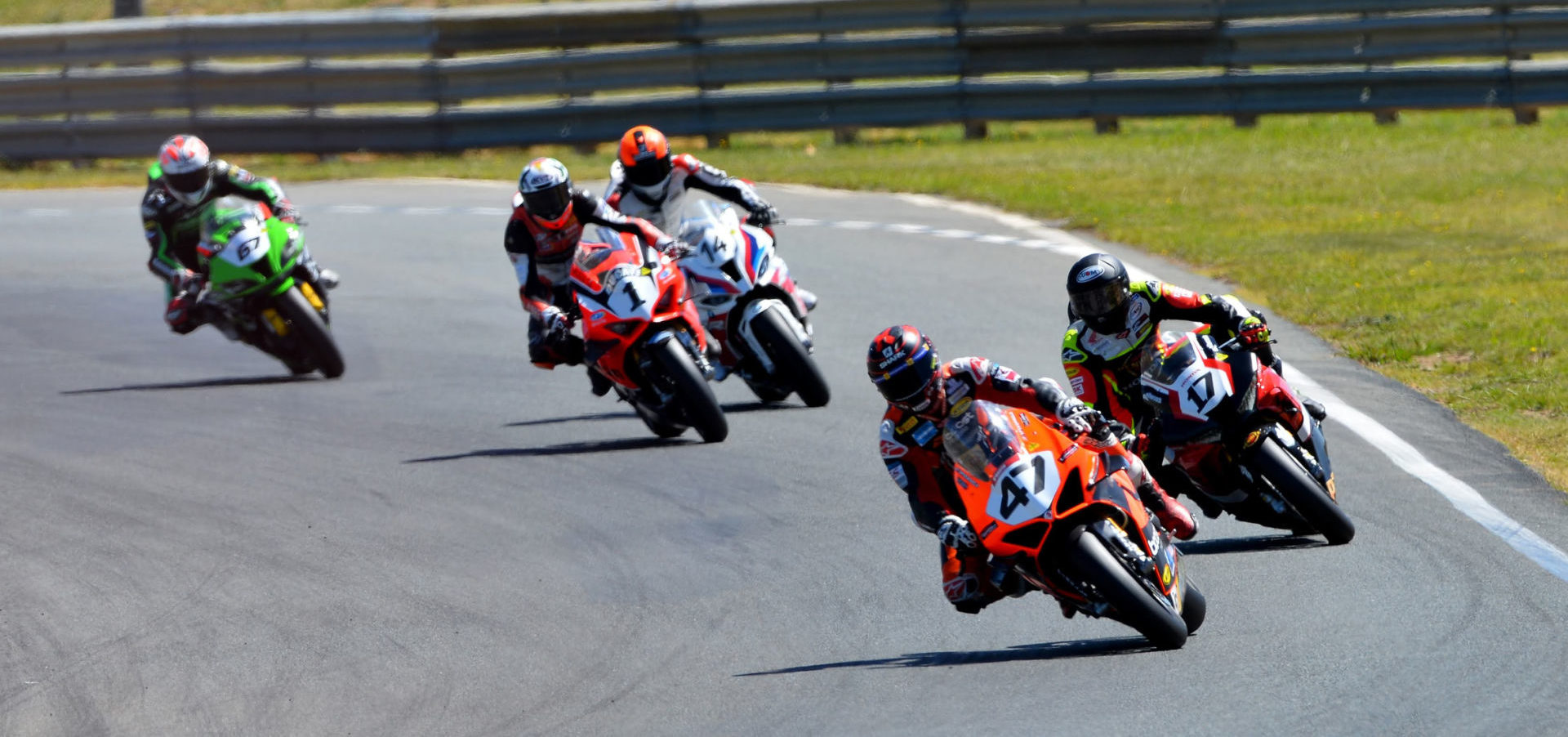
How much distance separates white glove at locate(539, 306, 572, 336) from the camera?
1132 centimetres

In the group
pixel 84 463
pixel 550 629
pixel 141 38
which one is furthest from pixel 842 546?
pixel 141 38

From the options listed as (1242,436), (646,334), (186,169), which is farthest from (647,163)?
(1242,436)

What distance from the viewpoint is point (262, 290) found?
45.3 feet

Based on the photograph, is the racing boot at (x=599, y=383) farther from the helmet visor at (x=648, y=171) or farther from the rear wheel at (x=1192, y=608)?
the rear wheel at (x=1192, y=608)

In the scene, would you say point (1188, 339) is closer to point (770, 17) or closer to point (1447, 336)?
point (1447, 336)

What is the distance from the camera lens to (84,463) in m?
11.5

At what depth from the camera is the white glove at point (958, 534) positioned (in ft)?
22.4

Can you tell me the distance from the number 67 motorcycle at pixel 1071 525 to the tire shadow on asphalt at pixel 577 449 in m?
4.52

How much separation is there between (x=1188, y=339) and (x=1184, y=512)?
3.77 feet

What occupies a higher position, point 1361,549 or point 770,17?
point 770,17

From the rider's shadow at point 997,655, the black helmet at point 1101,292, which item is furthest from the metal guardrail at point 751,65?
the rider's shadow at point 997,655

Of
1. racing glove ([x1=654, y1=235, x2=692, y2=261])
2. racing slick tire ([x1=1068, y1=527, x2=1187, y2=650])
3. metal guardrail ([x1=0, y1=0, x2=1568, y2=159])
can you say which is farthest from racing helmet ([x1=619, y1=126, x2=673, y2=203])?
metal guardrail ([x1=0, y1=0, x2=1568, y2=159])

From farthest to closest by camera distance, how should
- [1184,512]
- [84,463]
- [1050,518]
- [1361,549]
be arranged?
[84,463] < [1361,549] < [1184,512] < [1050,518]

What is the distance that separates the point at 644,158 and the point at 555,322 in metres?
1.27
